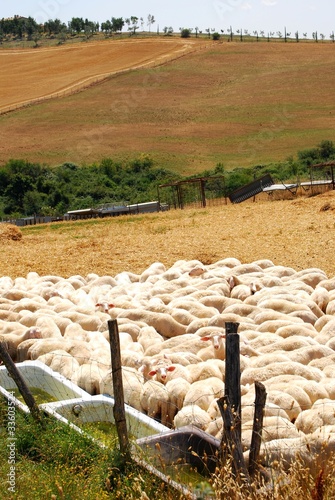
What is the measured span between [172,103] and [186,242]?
3178 inches

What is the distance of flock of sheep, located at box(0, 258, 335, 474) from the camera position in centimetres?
793

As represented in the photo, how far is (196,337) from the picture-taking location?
10.9 m

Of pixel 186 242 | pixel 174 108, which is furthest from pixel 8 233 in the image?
pixel 174 108

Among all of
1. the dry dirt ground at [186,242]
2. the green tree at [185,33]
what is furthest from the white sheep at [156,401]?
the green tree at [185,33]

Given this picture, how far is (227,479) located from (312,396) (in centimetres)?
301

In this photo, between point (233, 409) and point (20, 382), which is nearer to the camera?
point (233, 409)

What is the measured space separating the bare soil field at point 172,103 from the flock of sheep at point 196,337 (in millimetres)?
58277

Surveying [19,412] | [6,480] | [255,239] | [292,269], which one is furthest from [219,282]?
[6,480]

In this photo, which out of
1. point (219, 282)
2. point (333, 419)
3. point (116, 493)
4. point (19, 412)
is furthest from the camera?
point (219, 282)

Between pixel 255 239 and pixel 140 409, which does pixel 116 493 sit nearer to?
pixel 140 409

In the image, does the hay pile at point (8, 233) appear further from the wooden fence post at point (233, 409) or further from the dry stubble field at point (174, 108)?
the wooden fence post at point (233, 409)

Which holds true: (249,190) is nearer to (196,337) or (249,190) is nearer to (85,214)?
(85,214)

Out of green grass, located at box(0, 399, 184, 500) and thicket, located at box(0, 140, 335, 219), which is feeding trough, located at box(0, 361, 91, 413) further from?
thicket, located at box(0, 140, 335, 219)

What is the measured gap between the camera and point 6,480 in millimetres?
6691
